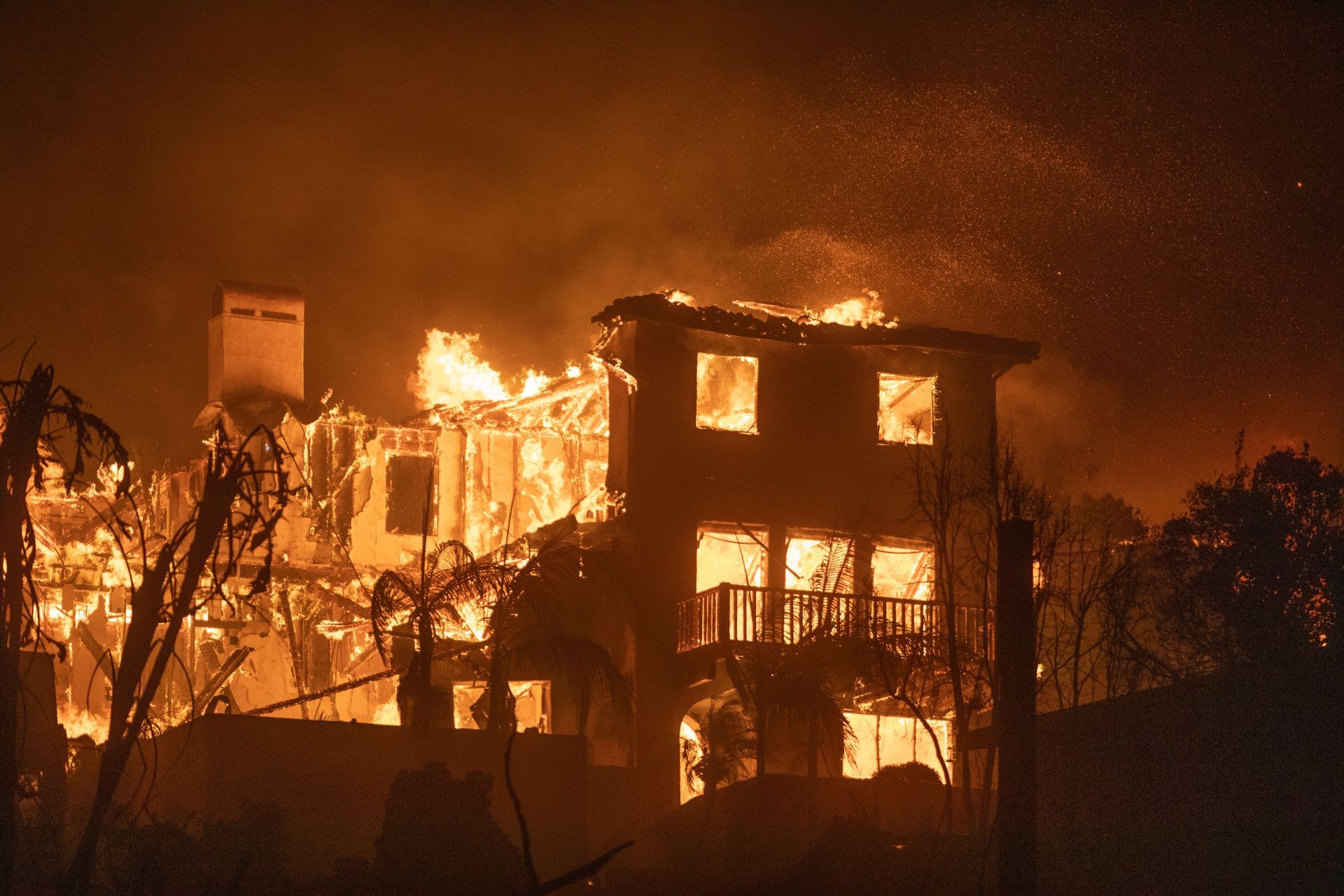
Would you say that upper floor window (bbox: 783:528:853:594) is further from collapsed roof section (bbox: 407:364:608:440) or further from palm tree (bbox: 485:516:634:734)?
collapsed roof section (bbox: 407:364:608:440)

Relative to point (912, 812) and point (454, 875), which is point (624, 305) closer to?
point (912, 812)

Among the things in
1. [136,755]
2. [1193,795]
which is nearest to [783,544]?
[1193,795]

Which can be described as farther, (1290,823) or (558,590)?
(558,590)

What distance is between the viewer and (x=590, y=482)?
37750 mm

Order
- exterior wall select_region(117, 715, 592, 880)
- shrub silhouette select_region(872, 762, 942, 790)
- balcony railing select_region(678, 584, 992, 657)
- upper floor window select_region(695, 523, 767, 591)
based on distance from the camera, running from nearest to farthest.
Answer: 1. exterior wall select_region(117, 715, 592, 880)
2. shrub silhouette select_region(872, 762, 942, 790)
3. balcony railing select_region(678, 584, 992, 657)
4. upper floor window select_region(695, 523, 767, 591)

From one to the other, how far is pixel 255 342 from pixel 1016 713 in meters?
24.6

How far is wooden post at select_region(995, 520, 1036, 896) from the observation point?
48.7ft

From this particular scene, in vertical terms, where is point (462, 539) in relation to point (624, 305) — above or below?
below

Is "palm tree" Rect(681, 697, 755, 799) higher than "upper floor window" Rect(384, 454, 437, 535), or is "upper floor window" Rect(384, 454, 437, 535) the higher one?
"upper floor window" Rect(384, 454, 437, 535)

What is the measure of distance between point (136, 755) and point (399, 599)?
14.9 ft

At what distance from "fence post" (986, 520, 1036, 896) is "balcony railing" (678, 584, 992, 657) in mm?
11215

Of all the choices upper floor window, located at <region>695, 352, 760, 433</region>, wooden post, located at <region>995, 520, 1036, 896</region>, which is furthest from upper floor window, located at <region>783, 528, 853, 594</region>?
wooden post, located at <region>995, 520, 1036, 896</region>

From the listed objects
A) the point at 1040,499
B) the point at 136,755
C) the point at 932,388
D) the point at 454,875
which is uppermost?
the point at 932,388

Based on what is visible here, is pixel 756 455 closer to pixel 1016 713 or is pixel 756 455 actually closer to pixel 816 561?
pixel 816 561
